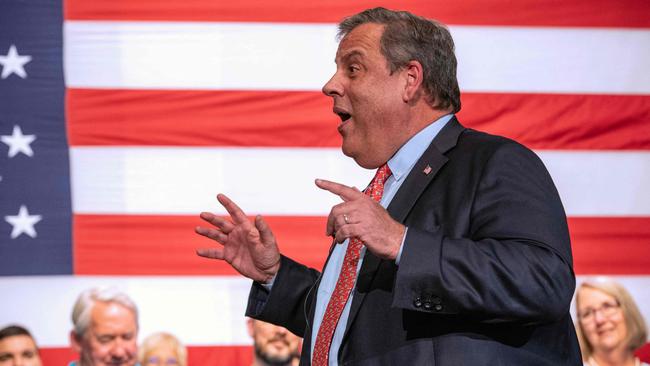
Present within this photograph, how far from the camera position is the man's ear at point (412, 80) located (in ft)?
5.37

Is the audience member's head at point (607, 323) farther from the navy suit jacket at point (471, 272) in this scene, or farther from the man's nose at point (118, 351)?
the navy suit jacket at point (471, 272)

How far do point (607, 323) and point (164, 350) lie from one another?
5.42ft

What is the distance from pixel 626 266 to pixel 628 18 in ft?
3.18

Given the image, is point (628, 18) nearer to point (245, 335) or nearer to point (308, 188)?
point (308, 188)

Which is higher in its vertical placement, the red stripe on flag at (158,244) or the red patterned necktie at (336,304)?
the red stripe on flag at (158,244)

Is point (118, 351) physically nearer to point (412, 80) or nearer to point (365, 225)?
point (412, 80)

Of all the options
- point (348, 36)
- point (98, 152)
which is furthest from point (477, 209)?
point (98, 152)

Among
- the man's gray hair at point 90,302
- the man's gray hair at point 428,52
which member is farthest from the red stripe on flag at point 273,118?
the man's gray hair at point 428,52

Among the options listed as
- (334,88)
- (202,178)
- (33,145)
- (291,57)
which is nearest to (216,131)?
(202,178)

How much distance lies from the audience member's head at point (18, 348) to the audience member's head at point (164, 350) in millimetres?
395

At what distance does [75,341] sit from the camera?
317cm

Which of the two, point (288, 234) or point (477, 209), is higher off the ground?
point (288, 234)

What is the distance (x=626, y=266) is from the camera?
3355 mm

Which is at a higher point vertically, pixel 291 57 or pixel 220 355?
pixel 291 57
